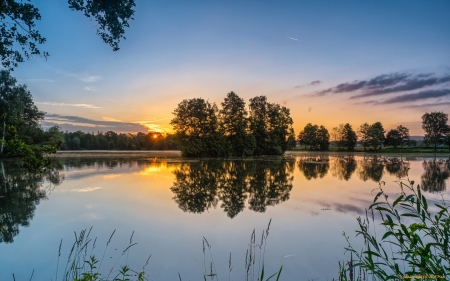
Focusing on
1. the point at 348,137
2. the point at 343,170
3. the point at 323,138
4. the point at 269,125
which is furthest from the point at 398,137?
the point at 343,170

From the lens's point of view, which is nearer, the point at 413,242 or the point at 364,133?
the point at 413,242

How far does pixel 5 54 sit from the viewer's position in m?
5.98

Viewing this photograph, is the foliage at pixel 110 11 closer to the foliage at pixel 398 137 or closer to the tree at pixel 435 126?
the tree at pixel 435 126

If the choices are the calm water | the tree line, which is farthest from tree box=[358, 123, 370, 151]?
the calm water

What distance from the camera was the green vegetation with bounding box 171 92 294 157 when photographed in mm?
47062

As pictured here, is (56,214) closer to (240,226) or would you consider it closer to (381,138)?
(240,226)

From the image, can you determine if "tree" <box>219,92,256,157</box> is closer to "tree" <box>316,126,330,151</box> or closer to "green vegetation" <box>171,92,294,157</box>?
"green vegetation" <box>171,92,294,157</box>

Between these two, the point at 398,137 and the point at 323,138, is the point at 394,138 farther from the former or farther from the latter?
the point at 323,138

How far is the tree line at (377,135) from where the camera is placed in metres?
74.7

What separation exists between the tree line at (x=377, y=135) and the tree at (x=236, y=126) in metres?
46.0

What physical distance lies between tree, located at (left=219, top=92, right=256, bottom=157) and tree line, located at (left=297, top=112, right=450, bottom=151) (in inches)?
1810

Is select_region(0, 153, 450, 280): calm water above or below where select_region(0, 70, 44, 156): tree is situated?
below

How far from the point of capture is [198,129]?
4834 centimetres

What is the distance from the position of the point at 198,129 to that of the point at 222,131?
15.1 ft
